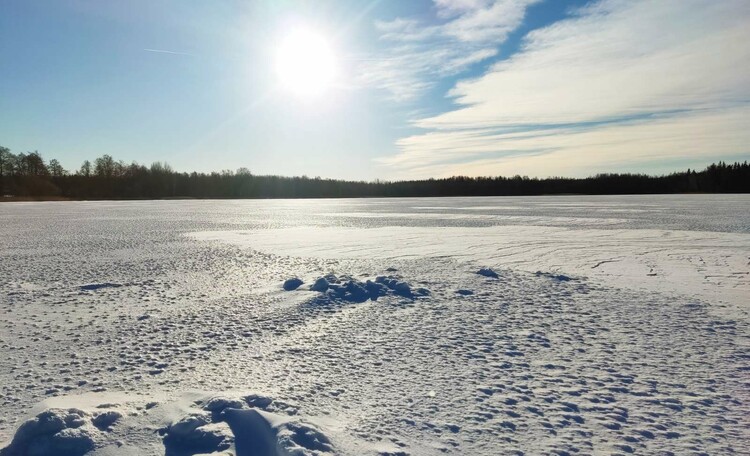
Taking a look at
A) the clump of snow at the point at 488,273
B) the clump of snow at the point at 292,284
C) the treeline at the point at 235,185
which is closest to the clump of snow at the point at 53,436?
the clump of snow at the point at 292,284

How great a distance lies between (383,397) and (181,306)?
3.95 metres

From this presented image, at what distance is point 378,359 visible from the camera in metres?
4.26

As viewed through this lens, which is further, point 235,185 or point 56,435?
point 235,185

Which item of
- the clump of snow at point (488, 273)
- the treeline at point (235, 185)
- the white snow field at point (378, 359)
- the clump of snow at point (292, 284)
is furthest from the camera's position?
the treeline at point (235, 185)

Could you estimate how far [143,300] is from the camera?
6484mm

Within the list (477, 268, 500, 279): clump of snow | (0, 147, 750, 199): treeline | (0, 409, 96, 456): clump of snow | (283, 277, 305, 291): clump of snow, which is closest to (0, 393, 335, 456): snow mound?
(0, 409, 96, 456): clump of snow

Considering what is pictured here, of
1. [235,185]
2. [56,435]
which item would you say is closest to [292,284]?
[56,435]

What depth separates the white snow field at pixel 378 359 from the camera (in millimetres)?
2881

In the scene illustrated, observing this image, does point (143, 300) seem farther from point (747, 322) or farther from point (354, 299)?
point (747, 322)

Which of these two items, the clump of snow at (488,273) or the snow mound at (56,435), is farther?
the clump of snow at (488,273)

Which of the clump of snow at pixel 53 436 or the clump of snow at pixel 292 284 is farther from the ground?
the clump of snow at pixel 292 284

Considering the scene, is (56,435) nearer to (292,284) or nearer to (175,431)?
(175,431)

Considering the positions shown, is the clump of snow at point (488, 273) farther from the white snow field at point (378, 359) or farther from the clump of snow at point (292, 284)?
the clump of snow at point (292, 284)

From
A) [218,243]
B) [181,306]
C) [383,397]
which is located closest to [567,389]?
[383,397]
